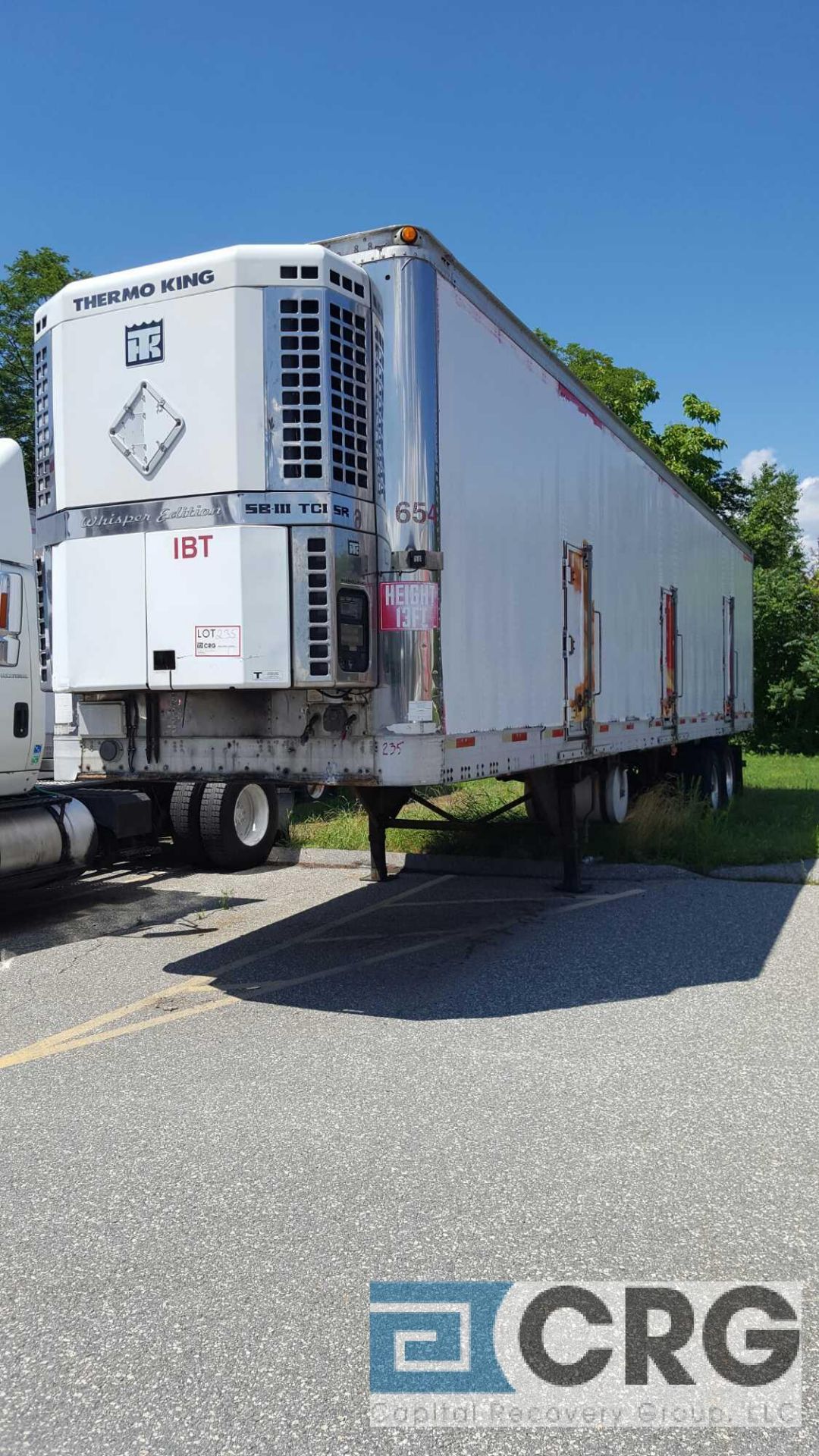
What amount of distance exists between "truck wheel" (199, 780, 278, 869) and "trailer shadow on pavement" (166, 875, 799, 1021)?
159 centimetres

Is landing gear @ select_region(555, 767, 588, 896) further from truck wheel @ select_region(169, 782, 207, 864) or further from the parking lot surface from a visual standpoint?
truck wheel @ select_region(169, 782, 207, 864)

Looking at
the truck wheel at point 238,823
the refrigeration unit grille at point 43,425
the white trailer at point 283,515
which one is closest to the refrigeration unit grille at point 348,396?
the white trailer at point 283,515

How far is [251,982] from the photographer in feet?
21.2

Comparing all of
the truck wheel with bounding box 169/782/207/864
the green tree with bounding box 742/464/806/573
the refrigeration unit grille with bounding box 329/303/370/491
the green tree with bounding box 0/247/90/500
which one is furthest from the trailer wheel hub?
the green tree with bounding box 742/464/806/573

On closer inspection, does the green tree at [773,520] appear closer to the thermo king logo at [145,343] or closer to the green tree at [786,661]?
the green tree at [786,661]

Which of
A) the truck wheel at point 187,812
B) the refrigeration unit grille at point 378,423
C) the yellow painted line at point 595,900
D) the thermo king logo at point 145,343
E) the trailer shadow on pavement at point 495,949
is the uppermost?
the thermo king logo at point 145,343

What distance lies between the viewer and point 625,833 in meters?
10.9

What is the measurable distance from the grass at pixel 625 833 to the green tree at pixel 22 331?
13.5 metres

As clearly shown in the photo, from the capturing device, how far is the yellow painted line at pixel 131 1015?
527 cm

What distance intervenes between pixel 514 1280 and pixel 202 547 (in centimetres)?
395

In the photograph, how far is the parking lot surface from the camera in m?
2.69

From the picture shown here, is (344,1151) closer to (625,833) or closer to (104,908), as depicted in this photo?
(104,908)

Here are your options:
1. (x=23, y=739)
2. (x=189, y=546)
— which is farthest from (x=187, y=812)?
(x=189, y=546)

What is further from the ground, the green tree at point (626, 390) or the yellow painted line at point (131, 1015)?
the green tree at point (626, 390)
